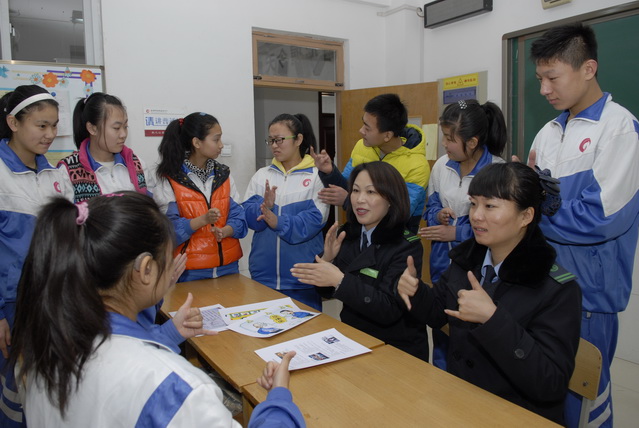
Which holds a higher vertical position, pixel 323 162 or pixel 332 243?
pixel 323 162

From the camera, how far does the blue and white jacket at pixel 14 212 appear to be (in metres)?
1.85

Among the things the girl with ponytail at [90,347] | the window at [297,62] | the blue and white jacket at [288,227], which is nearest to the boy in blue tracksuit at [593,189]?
the blue and white jacket at [288,227]

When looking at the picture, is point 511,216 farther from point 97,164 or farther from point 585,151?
point 97,164

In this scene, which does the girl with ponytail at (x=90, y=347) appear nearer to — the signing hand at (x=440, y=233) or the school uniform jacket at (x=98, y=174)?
the school uniform jacket at (x=98, y=174)

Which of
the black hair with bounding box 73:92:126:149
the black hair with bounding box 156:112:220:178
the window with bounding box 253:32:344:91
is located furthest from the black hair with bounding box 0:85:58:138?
the window with bounding box 253:32:344:91

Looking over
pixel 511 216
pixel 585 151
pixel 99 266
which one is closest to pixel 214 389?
pixel 99 266

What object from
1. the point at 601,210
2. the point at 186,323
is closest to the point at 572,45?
the point at 601,210

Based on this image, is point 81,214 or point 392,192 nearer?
point 81,214

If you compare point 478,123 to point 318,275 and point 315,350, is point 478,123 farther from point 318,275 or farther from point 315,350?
point 315,350

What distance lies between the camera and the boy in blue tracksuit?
1679 mm

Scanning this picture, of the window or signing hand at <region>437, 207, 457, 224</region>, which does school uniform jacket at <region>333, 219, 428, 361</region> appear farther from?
the window

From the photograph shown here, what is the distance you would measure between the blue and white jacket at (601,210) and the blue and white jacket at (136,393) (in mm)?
1484

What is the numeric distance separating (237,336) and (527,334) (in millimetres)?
977

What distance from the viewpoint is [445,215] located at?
2.37 m
